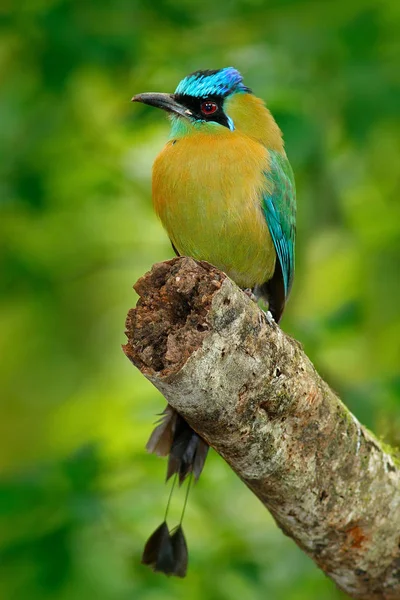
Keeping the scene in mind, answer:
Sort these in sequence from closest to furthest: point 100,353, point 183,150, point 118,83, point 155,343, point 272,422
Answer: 1. point 155,343
2. point 272,422
3. point 183,150
4. point 118,83
5. point 100,353

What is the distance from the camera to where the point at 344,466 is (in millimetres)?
3529

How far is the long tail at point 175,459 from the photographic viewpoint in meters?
4.10

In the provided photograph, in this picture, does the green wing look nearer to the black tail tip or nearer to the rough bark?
the rough bark

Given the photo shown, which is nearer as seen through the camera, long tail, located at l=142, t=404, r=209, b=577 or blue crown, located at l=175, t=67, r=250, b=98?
long tail, located at l=142, t=404, r=209, b=577

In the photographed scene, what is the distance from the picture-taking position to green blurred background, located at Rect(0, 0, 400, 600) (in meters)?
4.88

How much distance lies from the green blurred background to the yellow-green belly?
0.78m

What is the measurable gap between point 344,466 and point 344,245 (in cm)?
327

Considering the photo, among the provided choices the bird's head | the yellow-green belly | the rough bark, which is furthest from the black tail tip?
the bird's head

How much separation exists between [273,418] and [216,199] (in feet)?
4.69

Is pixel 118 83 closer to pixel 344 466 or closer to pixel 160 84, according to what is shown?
pixel 160 84

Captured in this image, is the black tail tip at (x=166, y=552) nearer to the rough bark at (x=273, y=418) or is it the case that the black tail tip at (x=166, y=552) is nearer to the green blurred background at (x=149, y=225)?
the green blurred background at (x=149, y=225)

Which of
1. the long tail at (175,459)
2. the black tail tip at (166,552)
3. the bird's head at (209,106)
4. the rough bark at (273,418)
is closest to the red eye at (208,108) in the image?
the bird's head at (209,106)

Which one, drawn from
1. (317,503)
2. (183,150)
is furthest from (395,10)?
(317,503)

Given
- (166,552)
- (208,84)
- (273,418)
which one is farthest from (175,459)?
(208,84)
